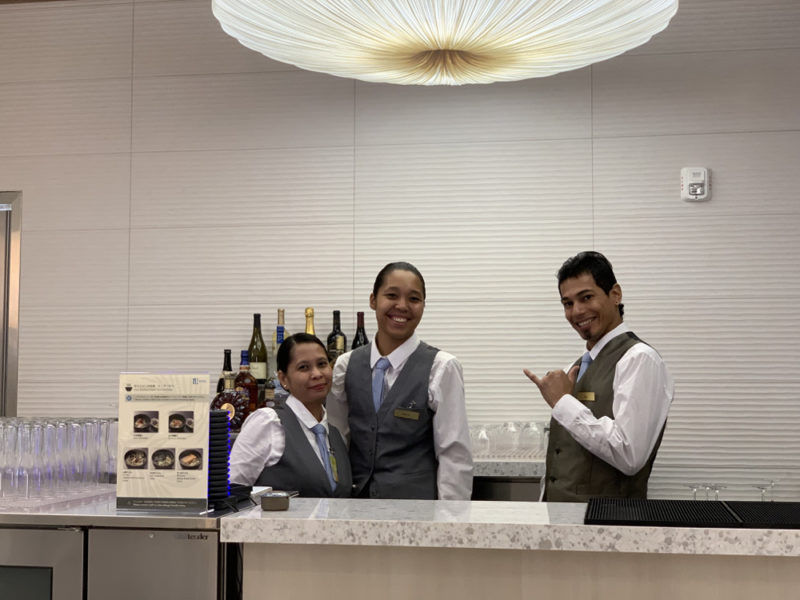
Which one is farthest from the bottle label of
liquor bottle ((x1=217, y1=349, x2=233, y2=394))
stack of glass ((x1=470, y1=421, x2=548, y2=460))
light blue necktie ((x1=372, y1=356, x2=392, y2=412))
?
light blue necktie ((x1=372, y1=356, x2=392, y2=412))

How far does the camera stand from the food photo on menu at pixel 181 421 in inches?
75.0

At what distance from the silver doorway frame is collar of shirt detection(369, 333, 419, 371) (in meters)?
2.25

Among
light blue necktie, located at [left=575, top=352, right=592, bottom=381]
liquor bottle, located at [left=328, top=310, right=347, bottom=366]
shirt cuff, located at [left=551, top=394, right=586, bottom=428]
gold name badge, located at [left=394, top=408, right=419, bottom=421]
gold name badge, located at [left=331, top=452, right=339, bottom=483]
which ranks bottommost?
gold name badge, located at [left=331, top=452, right=339, bottom=483]

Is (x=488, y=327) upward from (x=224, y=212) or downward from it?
downward

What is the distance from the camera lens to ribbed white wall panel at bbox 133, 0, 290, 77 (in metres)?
4.37

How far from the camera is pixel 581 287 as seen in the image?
282cm

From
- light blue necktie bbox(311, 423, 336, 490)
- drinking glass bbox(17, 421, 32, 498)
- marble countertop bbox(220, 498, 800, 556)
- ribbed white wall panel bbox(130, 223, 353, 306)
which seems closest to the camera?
marble countertop bbox(220, 498, 800, 556)

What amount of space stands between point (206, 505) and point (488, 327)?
2387mm

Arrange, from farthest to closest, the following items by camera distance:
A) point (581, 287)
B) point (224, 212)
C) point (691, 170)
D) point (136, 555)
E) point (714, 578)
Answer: point (224, 212) < point (691, 170) < point (581, 287) < point (136, 555) < point (714, 578)

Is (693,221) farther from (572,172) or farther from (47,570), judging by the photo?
(47,570)

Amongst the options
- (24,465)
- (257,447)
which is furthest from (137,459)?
(257,447)

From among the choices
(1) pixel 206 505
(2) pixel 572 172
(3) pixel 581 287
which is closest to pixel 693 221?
(2) pixel 572 172

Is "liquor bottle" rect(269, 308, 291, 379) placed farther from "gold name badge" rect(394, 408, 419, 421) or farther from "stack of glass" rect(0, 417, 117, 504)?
"stack of glass" rect(0, 417, 117, 504)

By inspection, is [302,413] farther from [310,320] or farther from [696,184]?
[696,184]
